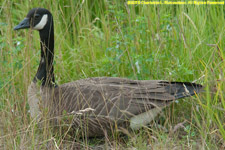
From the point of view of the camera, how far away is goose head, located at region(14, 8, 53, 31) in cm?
358

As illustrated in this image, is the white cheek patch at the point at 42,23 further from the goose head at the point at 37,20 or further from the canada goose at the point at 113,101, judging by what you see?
the canada goose at the point at 113,101

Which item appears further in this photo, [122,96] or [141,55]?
[141,55]

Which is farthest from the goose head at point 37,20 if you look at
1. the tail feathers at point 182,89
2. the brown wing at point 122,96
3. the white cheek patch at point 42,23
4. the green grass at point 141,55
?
the tail feathers at point 182,89

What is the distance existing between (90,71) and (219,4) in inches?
71.7

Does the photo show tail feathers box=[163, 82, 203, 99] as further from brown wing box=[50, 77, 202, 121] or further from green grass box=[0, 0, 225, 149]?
green grass box=[0, 0, 225, 149]

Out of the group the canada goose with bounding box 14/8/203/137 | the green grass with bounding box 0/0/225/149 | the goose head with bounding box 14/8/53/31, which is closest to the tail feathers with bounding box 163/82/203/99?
the canada goose with bounding box 14/8/203/137

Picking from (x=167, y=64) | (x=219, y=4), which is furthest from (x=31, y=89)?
(x=219, y=4)

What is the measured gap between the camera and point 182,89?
3348mm

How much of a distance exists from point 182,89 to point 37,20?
1.58 metres

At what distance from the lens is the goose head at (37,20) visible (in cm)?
358

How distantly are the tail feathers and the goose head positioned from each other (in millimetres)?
1361

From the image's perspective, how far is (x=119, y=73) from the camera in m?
4.01

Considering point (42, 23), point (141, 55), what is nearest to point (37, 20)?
point (42, 23)

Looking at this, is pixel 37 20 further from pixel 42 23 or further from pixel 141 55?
pixel 141 55
